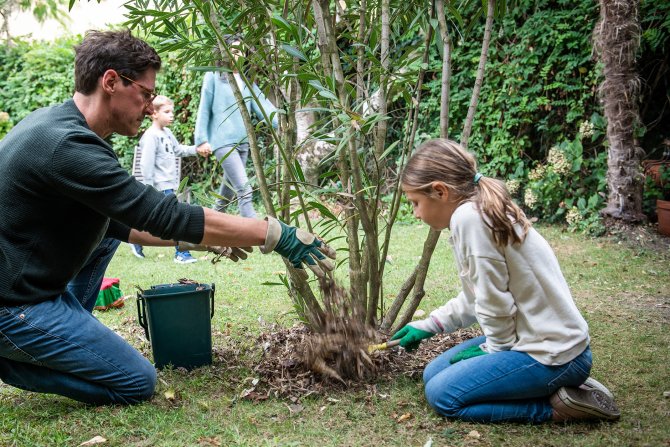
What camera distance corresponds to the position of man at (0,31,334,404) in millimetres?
2186

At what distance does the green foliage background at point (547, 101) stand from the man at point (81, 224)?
12.1 feet

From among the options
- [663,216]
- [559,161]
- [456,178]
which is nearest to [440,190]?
[456,178]

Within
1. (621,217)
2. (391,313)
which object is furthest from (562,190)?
(391,313)

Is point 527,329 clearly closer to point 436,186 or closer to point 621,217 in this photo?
point 436,186

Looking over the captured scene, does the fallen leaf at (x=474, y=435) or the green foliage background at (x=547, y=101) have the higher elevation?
the green foliage background at (x=547, y=101)

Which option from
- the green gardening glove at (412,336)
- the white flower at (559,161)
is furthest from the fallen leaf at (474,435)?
the white flower at (559,161)

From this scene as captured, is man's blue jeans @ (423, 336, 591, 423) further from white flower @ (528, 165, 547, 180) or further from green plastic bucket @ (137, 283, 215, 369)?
white flower @ (528, 165, 547, 180)

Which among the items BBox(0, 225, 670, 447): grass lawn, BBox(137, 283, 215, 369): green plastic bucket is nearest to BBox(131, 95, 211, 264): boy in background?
BBox(0, 225, 670, 447): grass lawn

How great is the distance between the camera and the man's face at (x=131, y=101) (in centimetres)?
243

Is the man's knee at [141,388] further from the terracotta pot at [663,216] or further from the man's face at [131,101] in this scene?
the terracotta pot at [663,216]

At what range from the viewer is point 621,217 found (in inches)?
230

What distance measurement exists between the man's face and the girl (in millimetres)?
1119

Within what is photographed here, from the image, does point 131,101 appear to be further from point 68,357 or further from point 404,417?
point 404,417

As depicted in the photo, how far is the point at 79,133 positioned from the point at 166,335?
107cm
